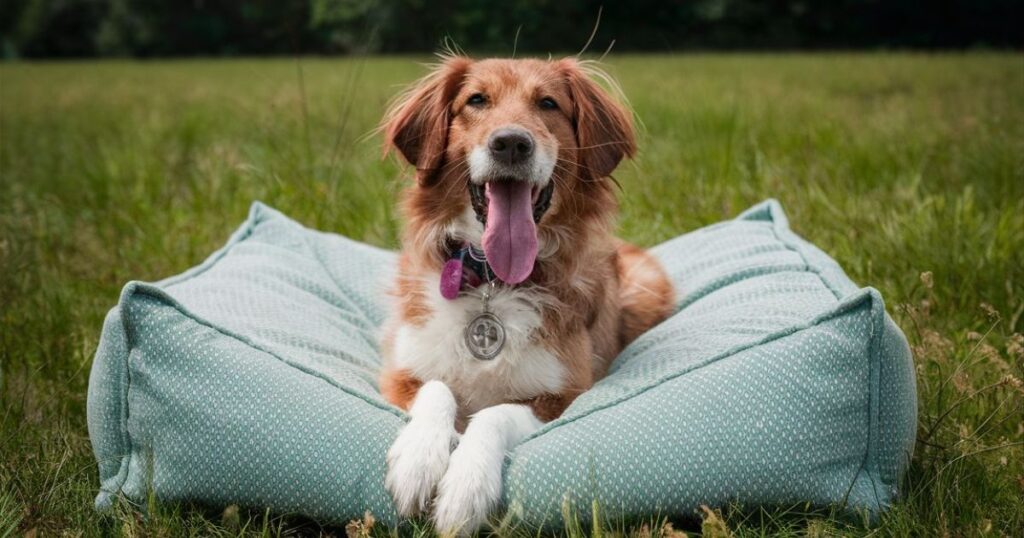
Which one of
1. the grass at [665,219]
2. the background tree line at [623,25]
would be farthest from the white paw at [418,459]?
the background tree line at [623,25]

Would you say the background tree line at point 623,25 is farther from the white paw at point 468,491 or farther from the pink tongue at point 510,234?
the white paw at point 468,491

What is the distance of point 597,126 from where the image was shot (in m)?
3.69

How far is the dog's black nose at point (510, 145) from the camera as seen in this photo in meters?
3.22

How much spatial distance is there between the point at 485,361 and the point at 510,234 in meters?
0.45

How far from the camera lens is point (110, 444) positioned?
3.07m

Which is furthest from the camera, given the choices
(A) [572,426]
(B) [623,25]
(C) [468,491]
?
(B) [623,25]

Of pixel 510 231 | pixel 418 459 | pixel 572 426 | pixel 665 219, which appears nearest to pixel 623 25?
pixel 665 219

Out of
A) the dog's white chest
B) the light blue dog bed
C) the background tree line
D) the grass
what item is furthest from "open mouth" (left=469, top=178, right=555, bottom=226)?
the background tree line

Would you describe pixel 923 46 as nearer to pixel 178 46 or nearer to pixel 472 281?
pixel 178 46

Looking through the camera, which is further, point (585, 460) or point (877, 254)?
point (877, 254)

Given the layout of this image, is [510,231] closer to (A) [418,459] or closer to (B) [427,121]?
(B) [427,121]

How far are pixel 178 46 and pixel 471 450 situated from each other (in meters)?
37.8

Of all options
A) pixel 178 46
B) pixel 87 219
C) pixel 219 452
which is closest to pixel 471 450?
pixel 219 452

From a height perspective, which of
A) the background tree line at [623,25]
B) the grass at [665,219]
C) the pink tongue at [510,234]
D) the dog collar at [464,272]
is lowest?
the background tree line at [623,25]
